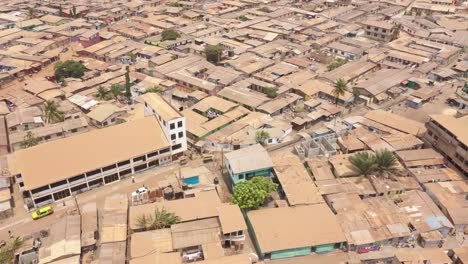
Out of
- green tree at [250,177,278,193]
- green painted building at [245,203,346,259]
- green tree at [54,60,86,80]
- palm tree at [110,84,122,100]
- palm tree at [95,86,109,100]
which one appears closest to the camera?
green painted building at [245,203,346,259]

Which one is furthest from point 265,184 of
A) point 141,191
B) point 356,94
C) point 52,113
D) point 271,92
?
point 52,113

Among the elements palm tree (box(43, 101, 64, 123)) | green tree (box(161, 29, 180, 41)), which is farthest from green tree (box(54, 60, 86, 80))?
green tree (box(161, 29, 180, 41))

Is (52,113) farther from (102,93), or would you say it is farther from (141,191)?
(141,191)

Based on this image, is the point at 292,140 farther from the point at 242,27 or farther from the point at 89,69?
the point at 242,27

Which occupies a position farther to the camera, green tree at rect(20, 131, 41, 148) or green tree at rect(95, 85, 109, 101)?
green tree at rect(95, 85, 109, 101)

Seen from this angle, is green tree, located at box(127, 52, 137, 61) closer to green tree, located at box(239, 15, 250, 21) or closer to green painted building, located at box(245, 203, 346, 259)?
green tree, located at box(239, 15, 250, 21)

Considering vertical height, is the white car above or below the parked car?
above

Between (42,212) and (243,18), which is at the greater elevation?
(243,18)

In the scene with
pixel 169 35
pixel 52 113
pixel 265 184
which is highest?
pixel 169 35
